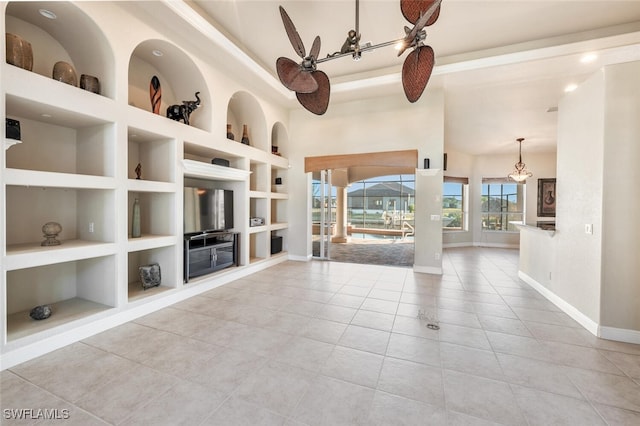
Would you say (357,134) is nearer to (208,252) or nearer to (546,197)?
(208,252)

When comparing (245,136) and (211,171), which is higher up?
(245,136)

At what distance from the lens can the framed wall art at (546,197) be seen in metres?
8.92

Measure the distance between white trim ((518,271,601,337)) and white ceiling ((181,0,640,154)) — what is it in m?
3.54

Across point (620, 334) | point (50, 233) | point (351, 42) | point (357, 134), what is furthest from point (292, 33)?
point (620, 334)

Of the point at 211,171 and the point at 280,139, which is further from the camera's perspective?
the point at 280,139

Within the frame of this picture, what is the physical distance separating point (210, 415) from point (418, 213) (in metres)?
4.81

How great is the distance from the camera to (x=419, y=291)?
4.18 m

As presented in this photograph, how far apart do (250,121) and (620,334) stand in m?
6.42

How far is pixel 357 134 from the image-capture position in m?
5.87

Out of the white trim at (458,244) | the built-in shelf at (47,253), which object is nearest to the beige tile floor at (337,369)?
the built-in shelf at (47,253)

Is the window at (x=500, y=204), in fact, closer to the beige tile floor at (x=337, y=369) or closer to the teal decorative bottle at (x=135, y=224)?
the beige tile floor at (x=337, y=369)

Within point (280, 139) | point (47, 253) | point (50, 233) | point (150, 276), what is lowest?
point (150, 276)

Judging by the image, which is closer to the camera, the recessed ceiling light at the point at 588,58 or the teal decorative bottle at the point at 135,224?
the teal decorative bottle at the point at 135,224

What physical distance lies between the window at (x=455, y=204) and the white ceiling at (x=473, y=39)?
174 inches
